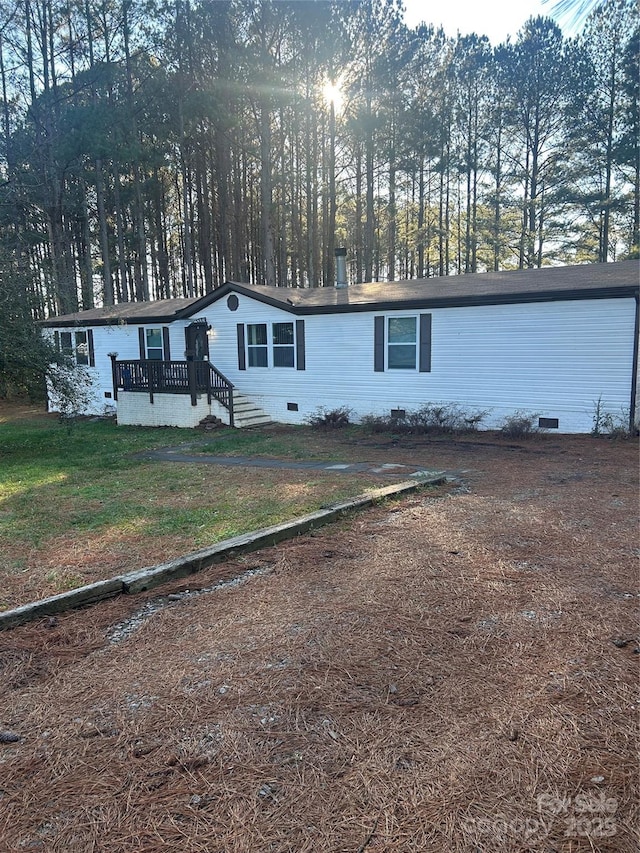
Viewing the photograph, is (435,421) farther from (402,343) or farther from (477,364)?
(402,343)

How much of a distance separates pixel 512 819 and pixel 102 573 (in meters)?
3.15

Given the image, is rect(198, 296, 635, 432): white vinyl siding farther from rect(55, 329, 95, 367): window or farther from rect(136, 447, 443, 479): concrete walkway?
rect(55, 329, 95, 367): window

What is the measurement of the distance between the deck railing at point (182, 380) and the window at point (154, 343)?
1633mm

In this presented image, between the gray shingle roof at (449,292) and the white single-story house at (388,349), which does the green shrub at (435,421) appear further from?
the gray shingle roof at (449,292)

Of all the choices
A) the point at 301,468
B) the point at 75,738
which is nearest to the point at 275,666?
the point at 75,738

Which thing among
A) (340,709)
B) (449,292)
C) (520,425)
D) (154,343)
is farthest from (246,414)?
(340,709)

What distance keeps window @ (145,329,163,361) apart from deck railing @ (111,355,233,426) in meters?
1.63

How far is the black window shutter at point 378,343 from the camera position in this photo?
493 inches

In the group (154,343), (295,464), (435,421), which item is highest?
(154,343)

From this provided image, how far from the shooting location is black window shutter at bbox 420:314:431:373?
11.9 metres

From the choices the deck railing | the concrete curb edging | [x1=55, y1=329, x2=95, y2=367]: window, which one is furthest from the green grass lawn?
[x1=55, y1=329, x2=95, y2=367]: window

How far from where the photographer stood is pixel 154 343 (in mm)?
16406

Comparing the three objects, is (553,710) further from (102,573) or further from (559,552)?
(102,573)

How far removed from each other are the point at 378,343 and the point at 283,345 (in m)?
2.78
